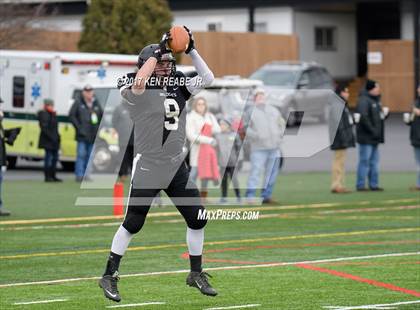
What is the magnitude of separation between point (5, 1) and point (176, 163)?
89.6 ft

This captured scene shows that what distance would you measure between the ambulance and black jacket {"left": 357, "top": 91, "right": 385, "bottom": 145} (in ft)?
22.1

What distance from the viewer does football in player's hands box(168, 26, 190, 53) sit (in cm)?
1025

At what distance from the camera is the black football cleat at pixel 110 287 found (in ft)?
34.3

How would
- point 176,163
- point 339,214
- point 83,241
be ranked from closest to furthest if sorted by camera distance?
point 176,163
point 83,241
point 339,214

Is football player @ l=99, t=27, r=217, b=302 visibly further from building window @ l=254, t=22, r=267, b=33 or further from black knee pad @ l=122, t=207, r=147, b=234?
building window @ l=254, t=22, r=267, b=33

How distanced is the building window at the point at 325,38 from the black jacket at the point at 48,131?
24.6 metres

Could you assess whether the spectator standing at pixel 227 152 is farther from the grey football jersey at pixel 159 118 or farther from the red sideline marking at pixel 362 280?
the grey football jersey at pixel 159 118

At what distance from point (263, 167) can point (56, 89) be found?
365 inches

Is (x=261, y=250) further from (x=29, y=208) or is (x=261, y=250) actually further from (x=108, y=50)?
(x=108, y=50)

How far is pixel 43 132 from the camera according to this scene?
2616 centimetres

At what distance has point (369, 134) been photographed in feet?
77.6

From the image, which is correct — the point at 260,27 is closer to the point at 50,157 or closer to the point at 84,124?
the point at 84,124

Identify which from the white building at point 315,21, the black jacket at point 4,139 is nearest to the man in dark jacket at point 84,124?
the black jacket at point 4,139

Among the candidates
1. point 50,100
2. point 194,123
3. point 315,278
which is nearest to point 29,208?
point 194,123
